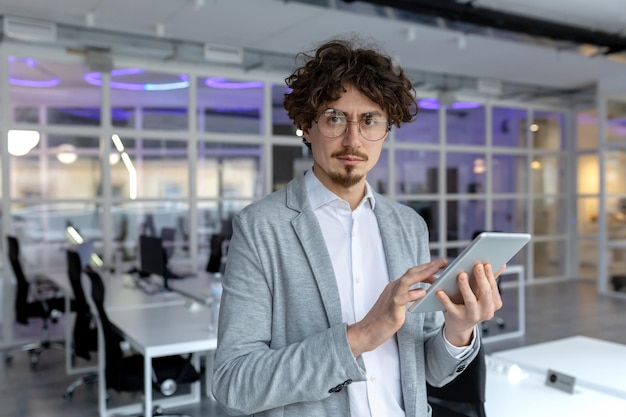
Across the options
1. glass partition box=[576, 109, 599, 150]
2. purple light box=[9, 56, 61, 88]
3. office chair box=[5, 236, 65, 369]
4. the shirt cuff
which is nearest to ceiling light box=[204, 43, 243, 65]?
purple light box=[9, 56, 61, 88]

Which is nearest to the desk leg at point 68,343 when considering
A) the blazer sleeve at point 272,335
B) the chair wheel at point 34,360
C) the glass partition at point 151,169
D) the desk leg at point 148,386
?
the chair wheel at point 34,360

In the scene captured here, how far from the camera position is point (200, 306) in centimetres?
446

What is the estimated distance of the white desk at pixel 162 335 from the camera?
11.0 ft

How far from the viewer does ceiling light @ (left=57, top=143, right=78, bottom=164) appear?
6754mm

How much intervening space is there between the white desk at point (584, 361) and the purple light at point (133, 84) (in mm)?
5832

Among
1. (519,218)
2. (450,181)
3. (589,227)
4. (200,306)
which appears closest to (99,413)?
(200,306)

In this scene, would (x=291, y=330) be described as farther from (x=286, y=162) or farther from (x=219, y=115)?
(x=286, y=162)

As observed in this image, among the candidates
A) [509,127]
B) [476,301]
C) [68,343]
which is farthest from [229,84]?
[476,301]

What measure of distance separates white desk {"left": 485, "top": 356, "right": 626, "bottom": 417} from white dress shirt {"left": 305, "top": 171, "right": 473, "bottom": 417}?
3.91ft

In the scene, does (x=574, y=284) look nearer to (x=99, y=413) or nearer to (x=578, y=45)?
(x=578, y=45)

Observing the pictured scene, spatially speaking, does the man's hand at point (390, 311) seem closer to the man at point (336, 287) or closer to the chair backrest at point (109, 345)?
the man at point (336, 287)

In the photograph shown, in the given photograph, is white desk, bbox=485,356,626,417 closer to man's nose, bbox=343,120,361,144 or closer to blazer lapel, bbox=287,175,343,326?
blazer lapel, bbox=287,175,343,326

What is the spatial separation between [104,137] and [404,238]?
6.24m

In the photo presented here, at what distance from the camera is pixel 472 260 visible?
1.04 metres
